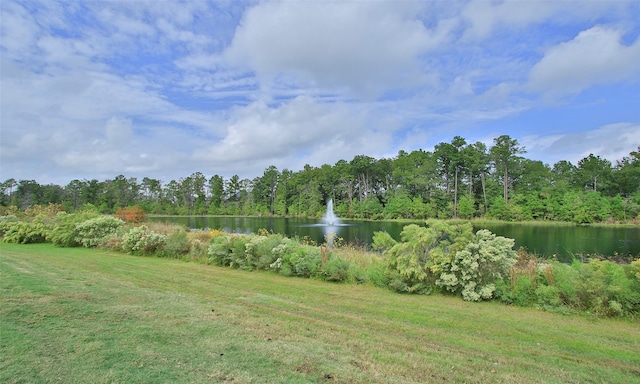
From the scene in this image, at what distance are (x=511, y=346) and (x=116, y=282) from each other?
7843mm

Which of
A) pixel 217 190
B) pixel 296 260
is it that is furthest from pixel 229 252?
pixel 217 190

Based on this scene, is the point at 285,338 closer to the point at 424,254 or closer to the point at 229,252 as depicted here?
the point at 424,254

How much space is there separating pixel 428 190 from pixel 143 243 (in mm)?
52442

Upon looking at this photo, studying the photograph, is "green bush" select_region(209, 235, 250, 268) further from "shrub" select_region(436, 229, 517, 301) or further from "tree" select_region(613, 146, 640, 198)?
"tree" select_region(613, 146, 640, 198)

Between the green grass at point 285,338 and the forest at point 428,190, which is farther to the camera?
the forest at point 428,190

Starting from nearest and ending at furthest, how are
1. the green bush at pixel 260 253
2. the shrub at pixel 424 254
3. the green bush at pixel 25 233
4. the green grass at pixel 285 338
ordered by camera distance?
the green grass at pixel 285 338, the shrub at pixel 424 254, the green bush at pixel 260 253, the green bush at pixel 25 233

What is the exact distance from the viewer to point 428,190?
196 ft

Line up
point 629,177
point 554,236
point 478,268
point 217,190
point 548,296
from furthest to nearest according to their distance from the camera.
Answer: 1. point 217,190
2. point 629,177
3. point 554,236
4. point 478,268
5. point 548,296

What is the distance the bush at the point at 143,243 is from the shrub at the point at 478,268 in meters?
10.9

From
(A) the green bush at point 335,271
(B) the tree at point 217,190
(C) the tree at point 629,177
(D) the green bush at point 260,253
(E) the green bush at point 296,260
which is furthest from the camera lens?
(B) the tree at point 217,190

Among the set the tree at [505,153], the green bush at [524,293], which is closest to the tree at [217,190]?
the tree at [505,153]

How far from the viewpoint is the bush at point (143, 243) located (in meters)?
13.8

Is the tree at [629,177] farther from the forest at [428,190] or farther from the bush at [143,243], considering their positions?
the bush at [143,243]

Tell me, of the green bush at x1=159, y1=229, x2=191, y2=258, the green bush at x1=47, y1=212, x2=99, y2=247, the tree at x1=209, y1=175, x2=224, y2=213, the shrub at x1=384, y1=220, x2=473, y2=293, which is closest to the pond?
the shrub at x1=384, y1=220, x2=473, y2=293
